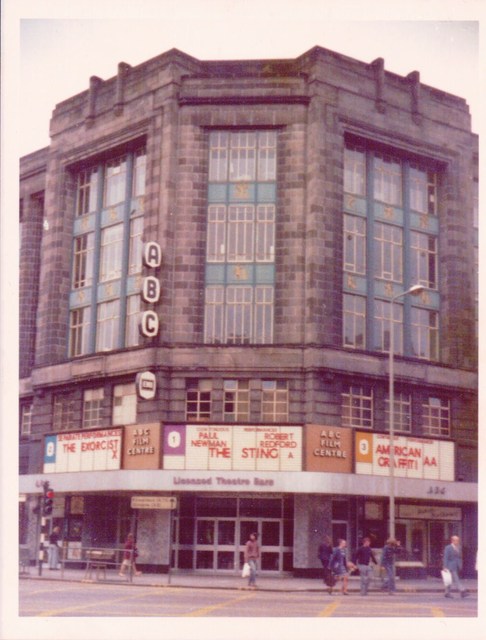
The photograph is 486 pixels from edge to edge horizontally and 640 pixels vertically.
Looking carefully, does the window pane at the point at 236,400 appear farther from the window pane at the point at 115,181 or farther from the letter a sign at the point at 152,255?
the window pane at the point at 115,181

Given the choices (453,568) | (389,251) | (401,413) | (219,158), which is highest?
(219,158)

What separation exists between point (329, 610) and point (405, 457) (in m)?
18.9

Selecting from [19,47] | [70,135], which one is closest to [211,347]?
[70,135]

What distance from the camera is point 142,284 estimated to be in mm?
45125

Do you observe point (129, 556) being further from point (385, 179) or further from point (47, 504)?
point (385, 179)

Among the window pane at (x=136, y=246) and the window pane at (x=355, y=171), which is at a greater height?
the window pane at (x=355, y=171)

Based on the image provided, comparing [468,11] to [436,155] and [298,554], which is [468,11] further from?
[298,554]

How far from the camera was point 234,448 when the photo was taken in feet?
A: 141

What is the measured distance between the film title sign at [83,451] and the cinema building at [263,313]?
0.13m

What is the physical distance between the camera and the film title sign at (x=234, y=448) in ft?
140

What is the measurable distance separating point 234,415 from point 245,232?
27.8 feet

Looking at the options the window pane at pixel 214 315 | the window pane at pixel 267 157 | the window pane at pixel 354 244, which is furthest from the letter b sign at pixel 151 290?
the window pane at pixel 354 244

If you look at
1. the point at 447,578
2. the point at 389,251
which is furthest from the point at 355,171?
the point at 447,578

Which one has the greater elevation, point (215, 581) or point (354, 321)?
point (354, 321)
